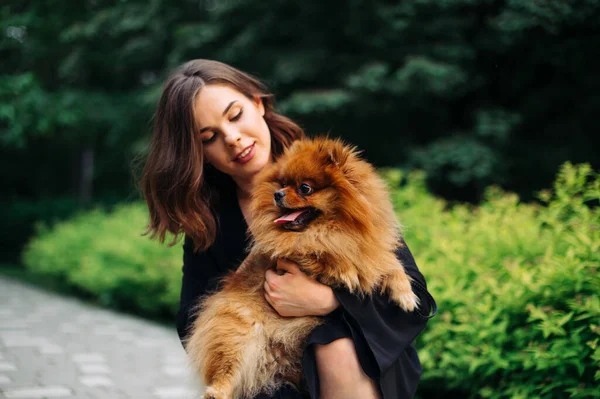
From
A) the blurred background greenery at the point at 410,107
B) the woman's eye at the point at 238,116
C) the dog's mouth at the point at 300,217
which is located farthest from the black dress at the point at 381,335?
the blurred background greenery at the point at 410,107

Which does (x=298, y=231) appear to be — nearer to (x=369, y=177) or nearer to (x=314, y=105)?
(x=369, y=177)

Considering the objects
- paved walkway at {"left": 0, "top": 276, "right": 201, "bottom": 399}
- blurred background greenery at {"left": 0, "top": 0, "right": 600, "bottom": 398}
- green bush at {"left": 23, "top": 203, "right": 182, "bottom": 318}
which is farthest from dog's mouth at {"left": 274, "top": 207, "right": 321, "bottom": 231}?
green bush at {"left": 23, "top": 203, "right": 182, "bottom": 318}

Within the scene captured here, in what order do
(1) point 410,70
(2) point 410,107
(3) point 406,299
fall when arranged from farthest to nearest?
1. (2) point 410,107
2. (1) point 410,70
3. (3) point 406,299

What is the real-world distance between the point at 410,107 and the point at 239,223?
7.17 m

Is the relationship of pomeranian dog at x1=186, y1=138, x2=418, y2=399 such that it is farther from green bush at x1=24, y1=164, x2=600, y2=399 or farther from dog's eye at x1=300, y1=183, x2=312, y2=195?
green bush at x1=24, y1=164, x2=600, y2=399

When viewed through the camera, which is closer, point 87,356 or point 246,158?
point 246,158

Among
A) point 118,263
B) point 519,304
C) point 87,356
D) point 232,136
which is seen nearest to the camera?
point 232,136

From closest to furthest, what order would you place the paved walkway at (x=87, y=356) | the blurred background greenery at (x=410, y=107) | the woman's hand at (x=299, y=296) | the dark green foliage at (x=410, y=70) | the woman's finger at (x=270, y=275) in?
the woman's hand at (x=299, y=296) < the woman's finger at (x=270, y=275) < the blurred background greenery at (x=410, y=107) < the paved walkway at (x=87, y=356) < the dark green foliage at (x=410, y=70)

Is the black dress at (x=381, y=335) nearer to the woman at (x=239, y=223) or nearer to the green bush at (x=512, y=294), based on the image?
the woman at (x=239, y=223)

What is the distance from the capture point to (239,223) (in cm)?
298

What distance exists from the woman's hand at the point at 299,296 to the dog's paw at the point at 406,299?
244mm

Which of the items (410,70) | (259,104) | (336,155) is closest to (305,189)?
(336,155)

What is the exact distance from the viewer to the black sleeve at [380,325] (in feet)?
7.19

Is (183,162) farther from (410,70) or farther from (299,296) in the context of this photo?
(410,70)
